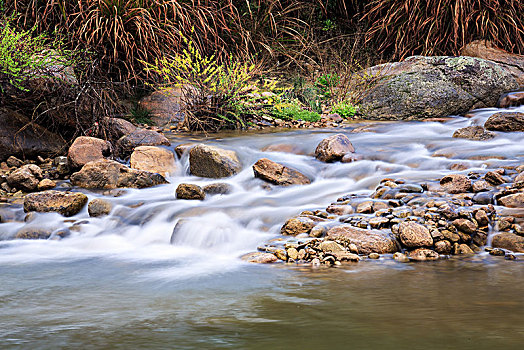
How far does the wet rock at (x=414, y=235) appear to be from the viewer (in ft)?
10.2

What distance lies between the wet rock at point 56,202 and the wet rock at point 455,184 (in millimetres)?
2967

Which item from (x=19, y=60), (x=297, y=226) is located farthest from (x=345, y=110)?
(x=297, y=226)

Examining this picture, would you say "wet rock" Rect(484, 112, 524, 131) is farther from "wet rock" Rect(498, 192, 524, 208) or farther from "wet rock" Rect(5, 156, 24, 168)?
"wet rock" Rect(5, 156, 24, 168)

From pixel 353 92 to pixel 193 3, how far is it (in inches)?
114

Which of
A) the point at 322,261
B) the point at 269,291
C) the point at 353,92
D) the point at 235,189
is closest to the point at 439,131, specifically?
the point at 353,92

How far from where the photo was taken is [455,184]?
3.87 m

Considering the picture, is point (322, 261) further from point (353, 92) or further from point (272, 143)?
point (353, 92)

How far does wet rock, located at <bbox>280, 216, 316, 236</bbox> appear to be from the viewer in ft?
11.5

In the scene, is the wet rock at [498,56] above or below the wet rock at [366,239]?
above

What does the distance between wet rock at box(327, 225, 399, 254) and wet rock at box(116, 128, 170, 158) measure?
3.10m

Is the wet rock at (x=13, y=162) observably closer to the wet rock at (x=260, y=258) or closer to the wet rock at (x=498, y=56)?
the wet rock at (x=260, y=258)

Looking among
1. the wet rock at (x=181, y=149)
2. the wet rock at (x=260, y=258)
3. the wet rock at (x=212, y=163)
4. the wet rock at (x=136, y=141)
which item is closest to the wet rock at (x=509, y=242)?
the wet rock at (x=260, y=258)

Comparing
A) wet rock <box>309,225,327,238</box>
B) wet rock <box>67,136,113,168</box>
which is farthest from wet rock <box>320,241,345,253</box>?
wet rock <box>67,136,113,168</box>

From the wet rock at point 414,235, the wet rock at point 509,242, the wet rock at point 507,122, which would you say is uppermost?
the wet rock at point 507,122
